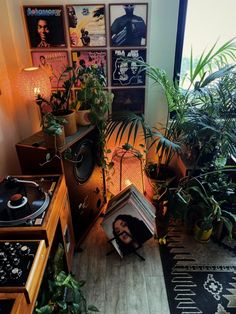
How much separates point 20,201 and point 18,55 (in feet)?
3.66

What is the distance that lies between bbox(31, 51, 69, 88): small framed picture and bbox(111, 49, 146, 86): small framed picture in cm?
36

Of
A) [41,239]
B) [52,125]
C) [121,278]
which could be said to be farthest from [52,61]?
[121,278]

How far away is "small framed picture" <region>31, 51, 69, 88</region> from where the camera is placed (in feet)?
5.43

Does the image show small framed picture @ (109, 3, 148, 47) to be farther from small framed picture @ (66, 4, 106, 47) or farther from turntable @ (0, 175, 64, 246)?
turntable @ (0, 175, 64, 246)

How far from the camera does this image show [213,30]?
177cm

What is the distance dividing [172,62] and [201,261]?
59.1 inches

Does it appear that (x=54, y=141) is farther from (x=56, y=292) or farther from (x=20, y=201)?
(x=56, y=292)

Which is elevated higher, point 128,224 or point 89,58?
point 89,58

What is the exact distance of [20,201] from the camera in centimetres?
108

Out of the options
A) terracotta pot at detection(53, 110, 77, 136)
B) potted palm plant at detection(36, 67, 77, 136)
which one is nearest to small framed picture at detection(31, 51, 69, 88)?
potted palm plant at detection(36, 67, 77, 136)

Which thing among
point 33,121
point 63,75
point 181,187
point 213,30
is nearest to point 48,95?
point 63,75

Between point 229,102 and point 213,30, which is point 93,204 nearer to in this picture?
point 229,102

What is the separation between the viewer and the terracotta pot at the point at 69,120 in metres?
1.42

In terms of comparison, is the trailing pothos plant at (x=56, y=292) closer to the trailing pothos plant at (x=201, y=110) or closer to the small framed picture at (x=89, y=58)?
the trailing pothos plant at (x=201, y=110)
